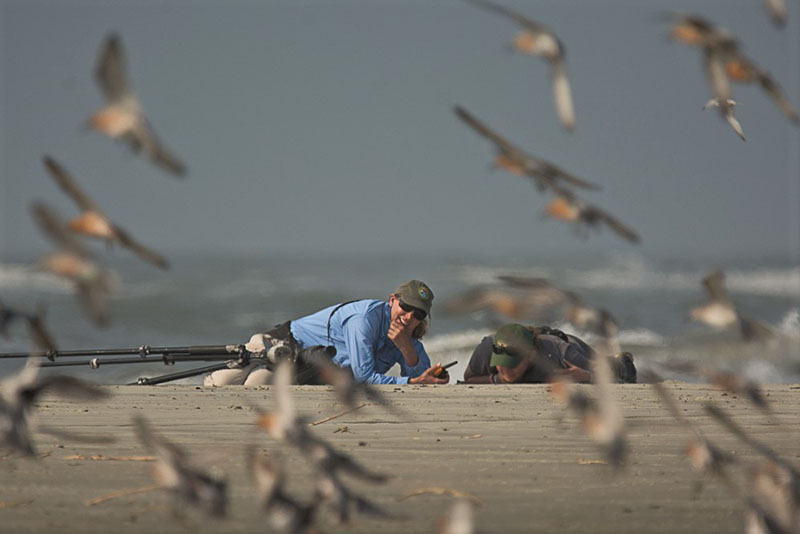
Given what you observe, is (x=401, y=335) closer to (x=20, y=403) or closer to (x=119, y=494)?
(x=119, y=494)

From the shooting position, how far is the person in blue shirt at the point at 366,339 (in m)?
7.40

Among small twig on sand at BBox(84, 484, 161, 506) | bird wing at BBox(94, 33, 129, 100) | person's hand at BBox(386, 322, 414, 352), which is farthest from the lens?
person's hand at BBox(386, 322, 414, 352)

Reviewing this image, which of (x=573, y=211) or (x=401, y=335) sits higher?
(x=401, y=335)

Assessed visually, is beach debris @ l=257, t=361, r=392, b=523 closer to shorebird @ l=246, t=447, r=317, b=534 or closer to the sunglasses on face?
shorebird @ l=246, t=447, r=317, b=534

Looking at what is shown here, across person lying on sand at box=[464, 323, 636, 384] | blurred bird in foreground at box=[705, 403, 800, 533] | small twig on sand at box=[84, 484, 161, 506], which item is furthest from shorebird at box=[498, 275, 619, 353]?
person lying on sand at box=[464, 323, 636, 384]

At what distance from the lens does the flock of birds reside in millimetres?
2512

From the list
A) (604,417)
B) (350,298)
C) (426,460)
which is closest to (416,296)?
(426,460)

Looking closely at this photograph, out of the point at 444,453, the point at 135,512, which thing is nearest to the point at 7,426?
the point at 135,512

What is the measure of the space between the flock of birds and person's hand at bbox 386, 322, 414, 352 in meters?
4.34

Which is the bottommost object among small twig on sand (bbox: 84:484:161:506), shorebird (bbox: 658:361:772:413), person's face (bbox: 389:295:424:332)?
small twig on sand (bbox: 84:484:161:506)

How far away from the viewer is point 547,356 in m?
7.77

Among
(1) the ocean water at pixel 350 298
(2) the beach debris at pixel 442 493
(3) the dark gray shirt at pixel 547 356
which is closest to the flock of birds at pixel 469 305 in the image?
(1) the ocean water at pixel 350 298

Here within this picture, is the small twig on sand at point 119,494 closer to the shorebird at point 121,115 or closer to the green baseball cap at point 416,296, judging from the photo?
the shorebird at point 121,115

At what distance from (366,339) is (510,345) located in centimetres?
102
